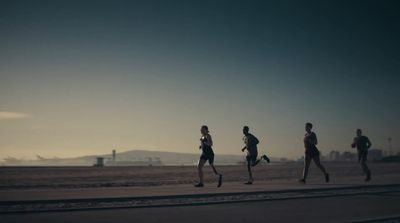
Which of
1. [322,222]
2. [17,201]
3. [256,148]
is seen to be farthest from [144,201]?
[256,148]

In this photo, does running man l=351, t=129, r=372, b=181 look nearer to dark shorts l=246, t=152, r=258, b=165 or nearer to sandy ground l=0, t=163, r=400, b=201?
sandy ground l=0, t=163, r=400, b=201

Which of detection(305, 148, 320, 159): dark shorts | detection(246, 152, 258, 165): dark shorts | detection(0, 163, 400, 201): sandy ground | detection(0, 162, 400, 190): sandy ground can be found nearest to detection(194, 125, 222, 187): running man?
detection(0, 163, 400, 201): sandy ground

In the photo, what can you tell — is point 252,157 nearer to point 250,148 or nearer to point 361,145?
point 250,148

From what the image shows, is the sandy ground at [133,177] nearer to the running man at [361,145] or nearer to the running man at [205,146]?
the running man at [361,145]

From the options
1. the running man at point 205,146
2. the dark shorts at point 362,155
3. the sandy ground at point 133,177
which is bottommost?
the sandy ground at point 133,177

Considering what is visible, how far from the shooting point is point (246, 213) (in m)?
8.64

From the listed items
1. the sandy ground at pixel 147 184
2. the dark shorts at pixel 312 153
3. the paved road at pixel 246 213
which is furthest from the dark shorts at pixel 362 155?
the paved road at pixel 246 213

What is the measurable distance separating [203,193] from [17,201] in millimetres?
4342

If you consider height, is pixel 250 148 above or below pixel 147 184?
above

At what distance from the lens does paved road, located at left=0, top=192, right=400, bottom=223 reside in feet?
25.3

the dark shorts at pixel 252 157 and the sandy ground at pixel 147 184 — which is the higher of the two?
the dark shorts at pixel 252 157

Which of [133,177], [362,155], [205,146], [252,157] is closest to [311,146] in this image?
[252,157]

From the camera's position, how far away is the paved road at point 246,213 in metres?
7.71

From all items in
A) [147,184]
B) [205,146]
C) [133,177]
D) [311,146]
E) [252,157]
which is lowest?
[133,177]
